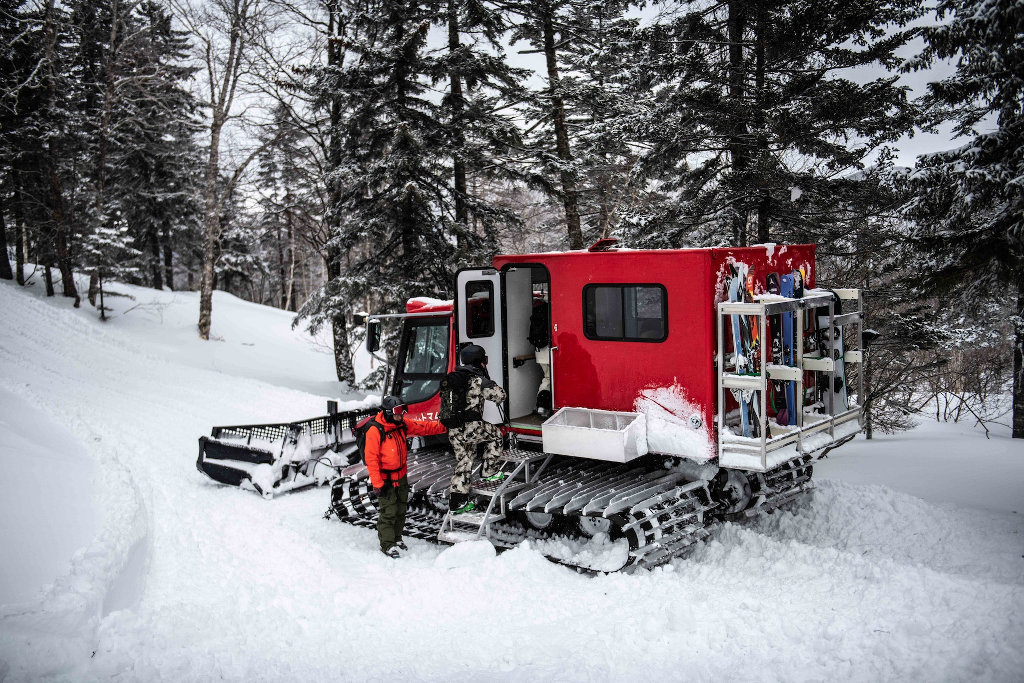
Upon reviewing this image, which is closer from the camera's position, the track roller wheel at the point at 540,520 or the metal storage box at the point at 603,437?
the metal storage box at the point at 603,437

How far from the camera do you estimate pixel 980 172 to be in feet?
24.1

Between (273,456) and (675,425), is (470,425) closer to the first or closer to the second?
(675,425)

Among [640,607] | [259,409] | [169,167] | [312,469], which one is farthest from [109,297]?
[640,607]

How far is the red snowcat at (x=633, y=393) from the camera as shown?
253 inches

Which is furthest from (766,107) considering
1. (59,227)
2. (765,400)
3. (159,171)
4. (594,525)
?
(159,171)

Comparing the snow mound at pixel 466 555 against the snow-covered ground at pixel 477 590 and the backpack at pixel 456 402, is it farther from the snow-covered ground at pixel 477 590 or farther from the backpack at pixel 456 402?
the backpack at pixel 456 402

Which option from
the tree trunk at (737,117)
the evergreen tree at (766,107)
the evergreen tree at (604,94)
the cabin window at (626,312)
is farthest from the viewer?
the evergreen tree at (604,94)

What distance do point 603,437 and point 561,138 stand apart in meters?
11.1

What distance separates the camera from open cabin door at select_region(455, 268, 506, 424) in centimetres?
784

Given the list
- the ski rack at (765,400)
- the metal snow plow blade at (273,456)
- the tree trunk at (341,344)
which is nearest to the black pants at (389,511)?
the metal snow plow blade at (273,456)

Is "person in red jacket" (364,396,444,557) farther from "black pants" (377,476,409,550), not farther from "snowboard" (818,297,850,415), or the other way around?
"snowboard" (818,297,850,415)

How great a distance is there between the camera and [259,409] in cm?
1478

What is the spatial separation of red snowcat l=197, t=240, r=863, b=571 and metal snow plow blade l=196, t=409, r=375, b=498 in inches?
44.5

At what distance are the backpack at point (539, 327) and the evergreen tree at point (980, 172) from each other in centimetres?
439
